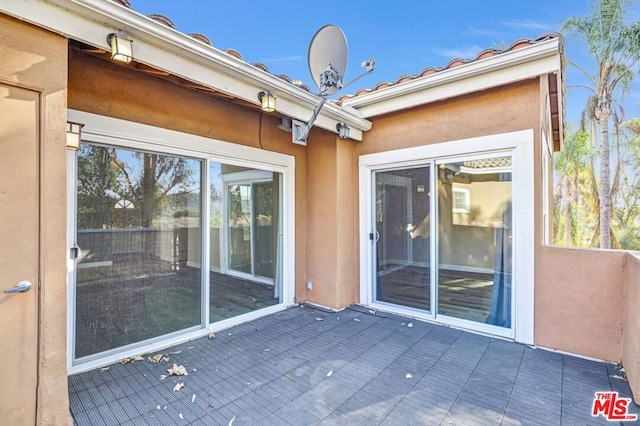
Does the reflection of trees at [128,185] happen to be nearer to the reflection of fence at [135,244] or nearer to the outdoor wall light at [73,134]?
the reflection of fence at [135,244]

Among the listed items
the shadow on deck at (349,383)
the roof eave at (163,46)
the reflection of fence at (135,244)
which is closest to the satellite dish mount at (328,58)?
the roof eave at (163,46)

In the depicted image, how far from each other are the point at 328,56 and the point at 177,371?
3.86 meters

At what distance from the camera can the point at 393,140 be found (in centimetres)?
528

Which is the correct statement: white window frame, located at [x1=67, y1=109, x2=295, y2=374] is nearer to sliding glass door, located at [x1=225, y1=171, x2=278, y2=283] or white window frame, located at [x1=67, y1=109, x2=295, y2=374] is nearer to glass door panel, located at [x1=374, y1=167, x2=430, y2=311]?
sliding glass door, located at [x1=225, y1=171, x2=278, y2=283]

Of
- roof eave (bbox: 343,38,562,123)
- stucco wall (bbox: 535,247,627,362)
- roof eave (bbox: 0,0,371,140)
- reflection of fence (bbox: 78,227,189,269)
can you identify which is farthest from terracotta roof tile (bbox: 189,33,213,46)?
stucco wall (bbox: 535,247,627,362)

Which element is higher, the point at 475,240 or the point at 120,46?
the point at 120,46

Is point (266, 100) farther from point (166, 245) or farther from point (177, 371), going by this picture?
point (177, 371)

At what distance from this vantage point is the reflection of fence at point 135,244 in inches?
135

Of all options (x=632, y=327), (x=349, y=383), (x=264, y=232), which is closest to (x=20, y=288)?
(x=349, y=383)

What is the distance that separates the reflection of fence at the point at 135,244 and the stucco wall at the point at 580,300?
4610 mm

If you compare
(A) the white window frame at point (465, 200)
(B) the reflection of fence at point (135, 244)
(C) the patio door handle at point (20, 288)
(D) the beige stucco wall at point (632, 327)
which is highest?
(A) the white window frame at point (465, 200)

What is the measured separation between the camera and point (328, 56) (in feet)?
11.9

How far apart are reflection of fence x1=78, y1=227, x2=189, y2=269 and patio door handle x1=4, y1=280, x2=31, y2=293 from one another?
1.18m

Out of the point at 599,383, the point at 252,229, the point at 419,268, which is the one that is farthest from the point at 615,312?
the point at 252,229
